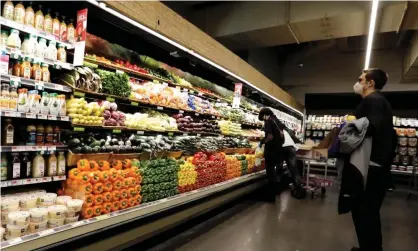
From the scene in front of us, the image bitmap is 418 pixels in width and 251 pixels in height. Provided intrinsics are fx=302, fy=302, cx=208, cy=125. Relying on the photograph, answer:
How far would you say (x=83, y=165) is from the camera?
8.93 ft

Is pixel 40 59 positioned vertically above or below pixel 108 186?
above

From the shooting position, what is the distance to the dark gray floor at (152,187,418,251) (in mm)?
3549

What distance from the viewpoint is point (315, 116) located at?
12.9 m

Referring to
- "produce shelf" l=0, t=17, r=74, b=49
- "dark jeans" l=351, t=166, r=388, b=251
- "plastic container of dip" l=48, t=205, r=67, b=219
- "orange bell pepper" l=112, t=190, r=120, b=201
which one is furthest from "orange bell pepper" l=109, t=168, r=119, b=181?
"dark jeans" l=351, t=166, r=388, b=251

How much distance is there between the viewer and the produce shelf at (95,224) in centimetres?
202

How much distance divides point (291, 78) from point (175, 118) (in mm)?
9831

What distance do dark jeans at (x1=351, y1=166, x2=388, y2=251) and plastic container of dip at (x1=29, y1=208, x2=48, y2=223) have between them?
9.10ft

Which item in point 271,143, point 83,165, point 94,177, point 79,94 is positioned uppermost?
point 79,94

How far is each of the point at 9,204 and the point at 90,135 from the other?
3.05 feet

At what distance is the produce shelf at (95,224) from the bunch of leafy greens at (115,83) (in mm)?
1203

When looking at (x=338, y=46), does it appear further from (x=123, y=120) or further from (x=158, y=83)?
(x=123, y=120)

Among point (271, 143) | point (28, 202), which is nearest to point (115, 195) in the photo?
point (28, 202)

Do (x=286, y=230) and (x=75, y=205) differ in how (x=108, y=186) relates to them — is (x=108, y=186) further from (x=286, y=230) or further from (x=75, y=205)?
(x=286, y=230)

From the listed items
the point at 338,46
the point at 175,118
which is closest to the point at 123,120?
the point at 175,118
